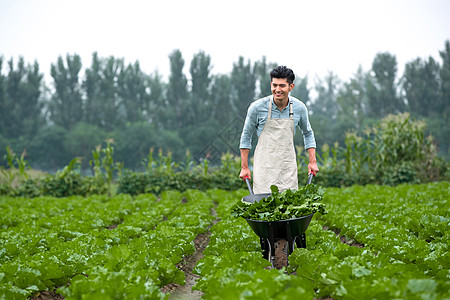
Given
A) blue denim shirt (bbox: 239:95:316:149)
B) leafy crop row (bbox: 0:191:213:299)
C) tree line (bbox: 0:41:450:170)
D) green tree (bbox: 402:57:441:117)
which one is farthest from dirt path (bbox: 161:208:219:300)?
green tree (bbox: 402:57:441:117)

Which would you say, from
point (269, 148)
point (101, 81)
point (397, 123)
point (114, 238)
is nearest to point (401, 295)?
point (269, 148)

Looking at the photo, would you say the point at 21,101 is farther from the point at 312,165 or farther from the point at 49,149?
the point at 312,165

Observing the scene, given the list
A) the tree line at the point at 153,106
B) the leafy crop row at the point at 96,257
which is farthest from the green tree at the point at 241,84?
the leafy crop row at the point at 96,257

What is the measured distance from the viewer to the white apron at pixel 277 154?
389 centimetres

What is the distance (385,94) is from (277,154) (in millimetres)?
39939

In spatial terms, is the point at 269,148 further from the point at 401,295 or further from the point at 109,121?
the point at 109,121

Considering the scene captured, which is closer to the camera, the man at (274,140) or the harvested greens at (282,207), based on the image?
the harvested greens at (282,207)

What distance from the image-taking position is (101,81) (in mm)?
39875

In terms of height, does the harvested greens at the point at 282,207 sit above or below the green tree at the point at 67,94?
below

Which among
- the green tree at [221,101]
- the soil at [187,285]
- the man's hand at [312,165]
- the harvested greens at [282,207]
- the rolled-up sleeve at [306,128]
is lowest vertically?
the soil at [187,285]

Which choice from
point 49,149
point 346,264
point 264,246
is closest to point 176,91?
point 49,149

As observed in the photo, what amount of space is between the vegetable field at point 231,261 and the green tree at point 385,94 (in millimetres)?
35723

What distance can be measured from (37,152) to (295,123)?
36246mm

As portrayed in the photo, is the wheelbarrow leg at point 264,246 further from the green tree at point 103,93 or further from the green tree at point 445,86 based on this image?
the green tree at point 445,86
